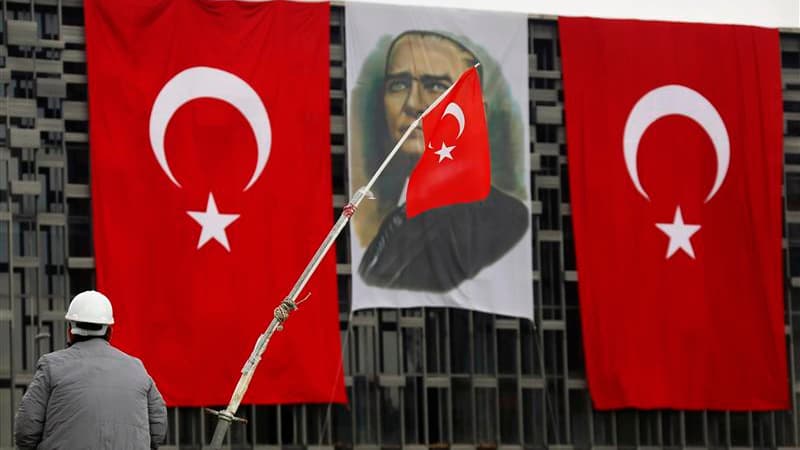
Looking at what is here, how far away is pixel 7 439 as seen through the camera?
93.3 feet

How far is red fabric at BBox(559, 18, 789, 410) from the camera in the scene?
31.7 meters

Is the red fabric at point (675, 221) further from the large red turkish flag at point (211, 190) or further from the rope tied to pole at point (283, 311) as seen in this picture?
the rope tied to pole at point (283, 311)

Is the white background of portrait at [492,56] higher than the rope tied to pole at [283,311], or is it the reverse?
the white background of portrait at [492,56]

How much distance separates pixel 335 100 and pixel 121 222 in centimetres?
447

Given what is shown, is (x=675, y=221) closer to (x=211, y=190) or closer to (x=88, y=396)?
(x=211, y=190)

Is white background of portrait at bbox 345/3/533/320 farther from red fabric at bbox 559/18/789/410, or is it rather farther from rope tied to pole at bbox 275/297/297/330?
rope tied to pole at bbox 275/297/297/330

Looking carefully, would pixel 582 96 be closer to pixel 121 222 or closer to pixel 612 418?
pixel 612 418

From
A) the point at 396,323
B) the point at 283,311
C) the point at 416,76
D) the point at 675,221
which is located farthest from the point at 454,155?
the point at 675,221

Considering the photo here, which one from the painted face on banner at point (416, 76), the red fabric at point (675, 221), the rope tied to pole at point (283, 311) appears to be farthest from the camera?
the red fabric at point (675, 221)

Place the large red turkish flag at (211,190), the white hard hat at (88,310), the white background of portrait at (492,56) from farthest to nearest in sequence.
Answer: the white background of portrait at (492,56) < the large red turkish flag at (211,190) < the white hard hat at (88,310)

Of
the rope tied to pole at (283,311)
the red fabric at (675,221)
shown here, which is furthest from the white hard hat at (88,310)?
the red fabric at (675,221)

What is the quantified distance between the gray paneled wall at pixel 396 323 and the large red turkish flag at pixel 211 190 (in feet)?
2.17

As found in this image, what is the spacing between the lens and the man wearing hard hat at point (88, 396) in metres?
9.24

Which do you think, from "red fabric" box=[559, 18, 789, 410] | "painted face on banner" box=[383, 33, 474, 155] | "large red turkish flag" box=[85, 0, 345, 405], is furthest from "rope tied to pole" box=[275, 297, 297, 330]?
"red fabric" box=[559, 18, 789, 410]
